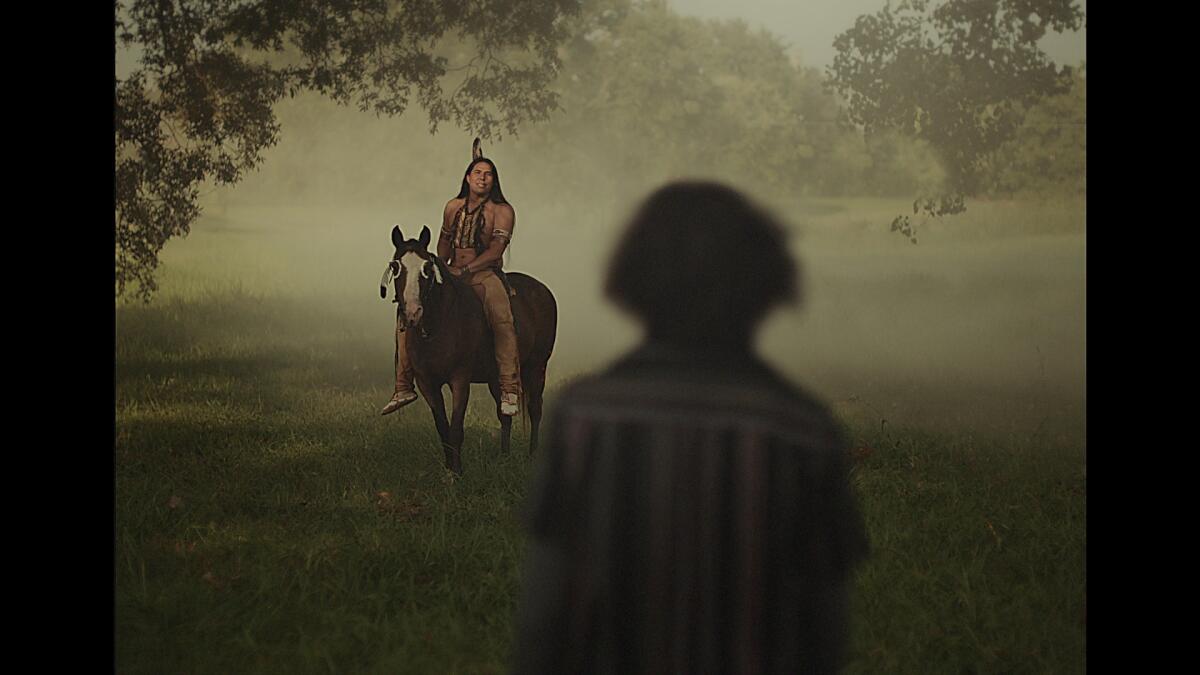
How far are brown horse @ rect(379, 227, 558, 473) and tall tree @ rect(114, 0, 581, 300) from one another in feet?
2.05

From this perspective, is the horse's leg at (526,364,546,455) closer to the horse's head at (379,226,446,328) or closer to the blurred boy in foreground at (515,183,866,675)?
the horse's head at (379,226,446,328)

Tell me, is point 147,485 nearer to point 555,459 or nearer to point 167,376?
point 167,376

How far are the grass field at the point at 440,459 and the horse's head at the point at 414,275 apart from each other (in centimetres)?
15

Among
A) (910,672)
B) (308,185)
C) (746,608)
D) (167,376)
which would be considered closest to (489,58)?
(308,185)

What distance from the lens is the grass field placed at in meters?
4.23

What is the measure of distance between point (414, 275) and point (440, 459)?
74 cm

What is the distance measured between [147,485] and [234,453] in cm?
38

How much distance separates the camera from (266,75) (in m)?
4.82

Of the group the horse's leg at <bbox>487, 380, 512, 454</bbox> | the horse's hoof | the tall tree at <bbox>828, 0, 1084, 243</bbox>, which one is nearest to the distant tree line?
the tall tree at <bbox>828, 0, 1084, 243</bbox>

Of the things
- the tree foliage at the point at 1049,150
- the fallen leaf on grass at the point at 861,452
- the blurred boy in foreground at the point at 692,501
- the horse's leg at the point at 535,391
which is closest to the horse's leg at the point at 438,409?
the horse's leg at the point at 535,391

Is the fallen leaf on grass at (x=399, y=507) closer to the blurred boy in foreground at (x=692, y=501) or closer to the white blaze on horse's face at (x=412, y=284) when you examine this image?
the white blaze on horse's face at (x=412, y=284)

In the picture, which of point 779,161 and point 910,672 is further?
point 779,161

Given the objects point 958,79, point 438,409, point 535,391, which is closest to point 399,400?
point 438,409

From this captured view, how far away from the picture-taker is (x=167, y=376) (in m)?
4.94
